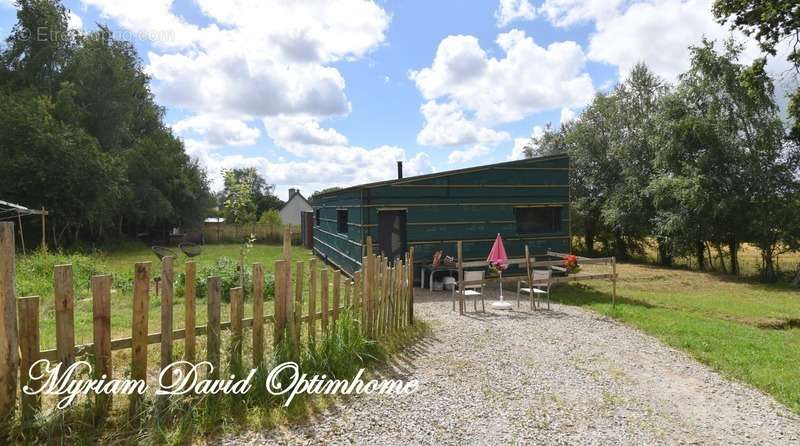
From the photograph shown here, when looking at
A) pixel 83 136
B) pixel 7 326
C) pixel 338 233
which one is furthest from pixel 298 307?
pixel 83 136

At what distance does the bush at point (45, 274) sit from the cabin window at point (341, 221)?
7.03 metres

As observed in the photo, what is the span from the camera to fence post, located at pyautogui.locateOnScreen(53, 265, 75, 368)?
3.12m

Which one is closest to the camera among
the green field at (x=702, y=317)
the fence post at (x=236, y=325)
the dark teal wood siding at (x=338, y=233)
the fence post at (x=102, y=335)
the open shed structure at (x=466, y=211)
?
the fence post at (x=102, y=335)

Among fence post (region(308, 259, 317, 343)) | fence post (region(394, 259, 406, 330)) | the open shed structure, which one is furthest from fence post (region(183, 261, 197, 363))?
the open shed structure

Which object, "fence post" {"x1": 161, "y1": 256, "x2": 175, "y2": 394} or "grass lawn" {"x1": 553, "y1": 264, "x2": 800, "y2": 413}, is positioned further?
"grass lawn" {"x1": 553, "y1": 264, "x2": 800, "y2": 413}

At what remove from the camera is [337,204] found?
16.3 m

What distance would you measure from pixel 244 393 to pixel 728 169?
72.6ft

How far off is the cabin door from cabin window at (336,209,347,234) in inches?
120

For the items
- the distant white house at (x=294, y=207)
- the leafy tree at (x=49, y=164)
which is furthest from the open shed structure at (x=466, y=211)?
the distant white house at (x=294, y=207)

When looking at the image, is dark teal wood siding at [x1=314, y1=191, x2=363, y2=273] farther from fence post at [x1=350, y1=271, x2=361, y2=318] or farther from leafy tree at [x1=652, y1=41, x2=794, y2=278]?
leafy tree at [x1=652, y1=41, x2=794, y2=278]

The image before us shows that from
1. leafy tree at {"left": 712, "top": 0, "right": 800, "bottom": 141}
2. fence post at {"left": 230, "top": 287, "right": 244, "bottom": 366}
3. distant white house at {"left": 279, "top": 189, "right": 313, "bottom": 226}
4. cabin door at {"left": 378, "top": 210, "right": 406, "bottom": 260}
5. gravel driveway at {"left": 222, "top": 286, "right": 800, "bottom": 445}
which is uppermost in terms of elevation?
leafy tree at {"left": 712, "top": 0, "right": 800, "bottom": 141}

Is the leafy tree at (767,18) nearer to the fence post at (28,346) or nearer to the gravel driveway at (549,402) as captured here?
the gravel driveway at (549,402)

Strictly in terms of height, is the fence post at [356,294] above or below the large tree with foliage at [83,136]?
below

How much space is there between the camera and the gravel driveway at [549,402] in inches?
151
